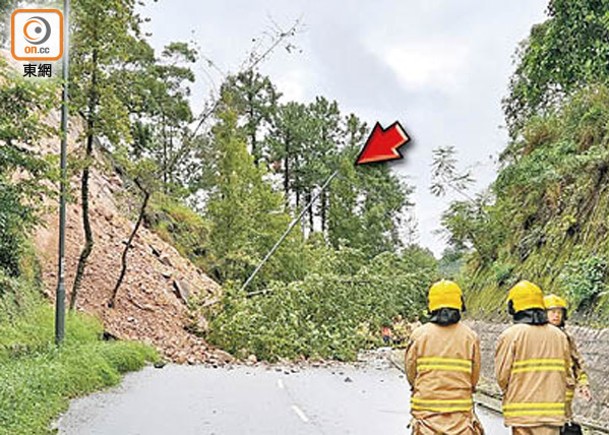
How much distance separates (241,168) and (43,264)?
15.0 meters

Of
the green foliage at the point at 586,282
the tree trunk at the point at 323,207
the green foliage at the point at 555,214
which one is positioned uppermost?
the tree trunk at the point at 323,207

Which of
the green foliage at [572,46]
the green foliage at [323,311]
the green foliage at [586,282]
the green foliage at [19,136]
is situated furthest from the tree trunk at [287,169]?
the green foliage at [586,282]

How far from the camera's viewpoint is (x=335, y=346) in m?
29.3

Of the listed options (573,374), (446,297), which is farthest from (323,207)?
(446,297)

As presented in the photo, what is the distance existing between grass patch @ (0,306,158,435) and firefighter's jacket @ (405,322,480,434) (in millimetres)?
5596

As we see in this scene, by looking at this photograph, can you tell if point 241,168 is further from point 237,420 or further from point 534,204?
point 237,420

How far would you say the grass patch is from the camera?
460 inches

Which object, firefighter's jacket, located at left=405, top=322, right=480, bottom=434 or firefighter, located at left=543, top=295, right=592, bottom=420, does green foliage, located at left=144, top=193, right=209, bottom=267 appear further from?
firefighter's jacket, located at left=405, top=322, right=480, bottom=434

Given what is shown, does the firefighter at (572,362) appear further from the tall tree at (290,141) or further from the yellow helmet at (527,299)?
the tall tree at (290,141)

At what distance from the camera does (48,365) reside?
16.0m

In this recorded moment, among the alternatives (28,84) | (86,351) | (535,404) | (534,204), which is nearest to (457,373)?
(535,404)

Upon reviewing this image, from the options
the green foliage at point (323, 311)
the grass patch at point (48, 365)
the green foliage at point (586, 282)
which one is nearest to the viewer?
the grass patch at point (48, 365)

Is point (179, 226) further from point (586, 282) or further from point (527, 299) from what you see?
point (527, 299)

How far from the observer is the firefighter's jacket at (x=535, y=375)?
22.4ft
